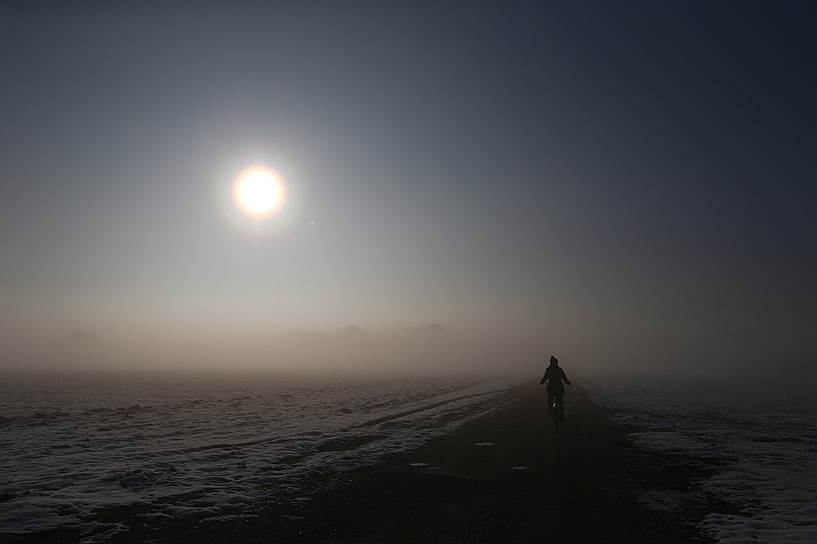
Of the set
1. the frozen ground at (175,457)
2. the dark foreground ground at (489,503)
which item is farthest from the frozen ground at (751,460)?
the frozen ground at (175,457)

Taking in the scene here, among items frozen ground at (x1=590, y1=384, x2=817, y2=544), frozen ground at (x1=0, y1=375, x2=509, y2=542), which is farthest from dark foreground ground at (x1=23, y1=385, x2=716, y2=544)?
frozen ground at (x1=0, y1=375, x2=509, y2=542)

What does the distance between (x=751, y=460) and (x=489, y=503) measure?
1053 centimetres

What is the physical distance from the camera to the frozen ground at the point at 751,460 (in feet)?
26.2

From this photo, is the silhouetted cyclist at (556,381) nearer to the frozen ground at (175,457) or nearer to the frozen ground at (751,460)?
the frozen ground at (751,460)

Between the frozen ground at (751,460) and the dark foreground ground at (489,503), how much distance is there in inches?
26.9

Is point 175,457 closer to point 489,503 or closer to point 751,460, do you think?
point 489,503

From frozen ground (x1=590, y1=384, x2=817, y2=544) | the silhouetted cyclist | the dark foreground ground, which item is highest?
the silhouetted cyclist

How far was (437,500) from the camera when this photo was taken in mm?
9703

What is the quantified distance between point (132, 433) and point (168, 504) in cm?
1405

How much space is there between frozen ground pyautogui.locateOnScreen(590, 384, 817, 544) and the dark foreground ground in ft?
2.24

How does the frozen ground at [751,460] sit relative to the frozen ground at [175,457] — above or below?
below

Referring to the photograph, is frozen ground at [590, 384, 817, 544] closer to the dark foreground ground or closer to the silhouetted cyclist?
the dark foreground ground

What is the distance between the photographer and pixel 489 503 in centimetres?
937

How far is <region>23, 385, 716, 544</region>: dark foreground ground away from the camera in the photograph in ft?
24.9
